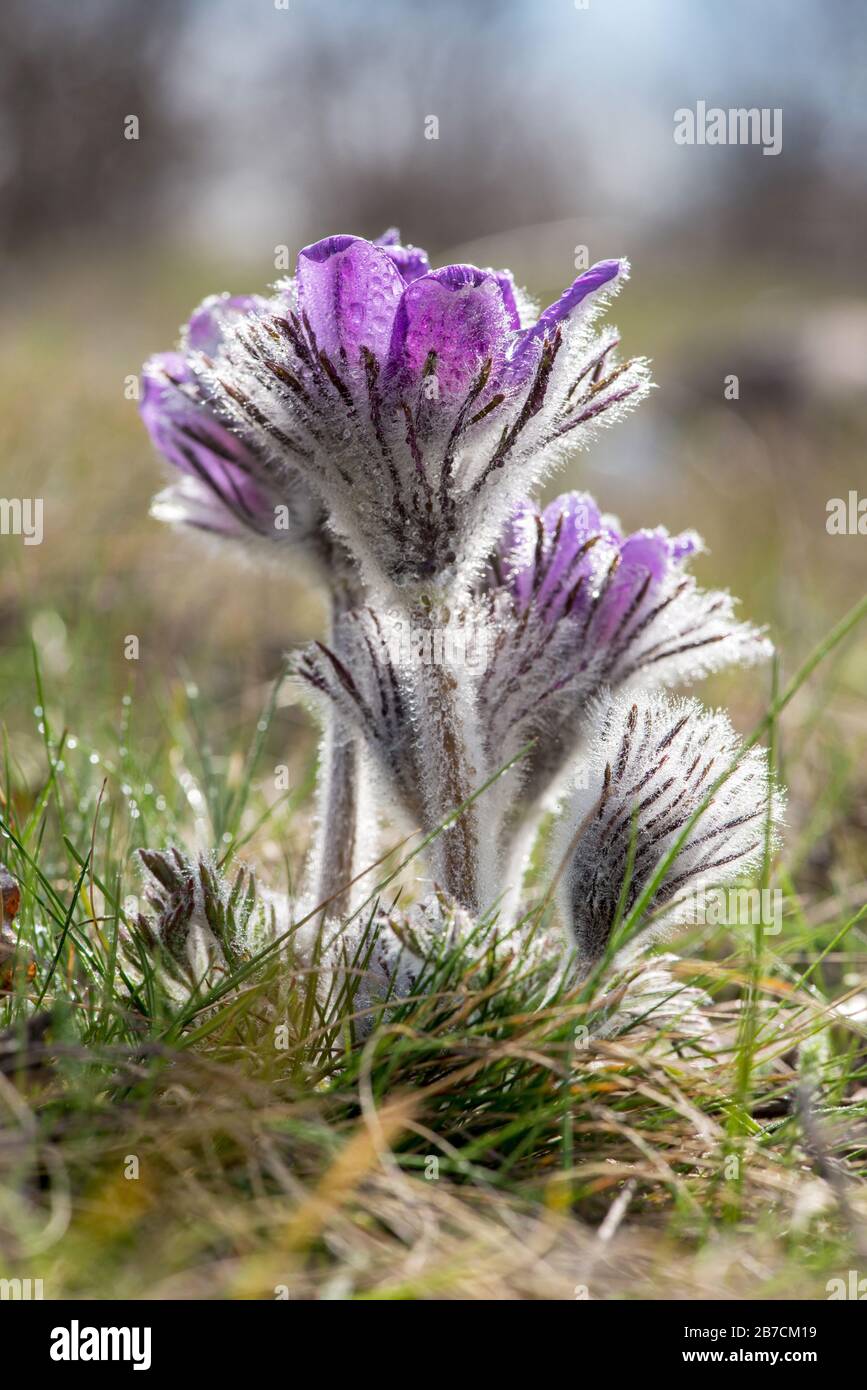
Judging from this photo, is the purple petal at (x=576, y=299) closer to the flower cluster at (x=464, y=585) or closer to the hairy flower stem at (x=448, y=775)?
the flower cluster at (x=464, y=585)

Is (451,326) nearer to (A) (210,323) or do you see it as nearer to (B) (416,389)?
(B) (416,389)

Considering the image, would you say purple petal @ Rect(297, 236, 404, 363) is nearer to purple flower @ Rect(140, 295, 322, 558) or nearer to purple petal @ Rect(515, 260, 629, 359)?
purple petal @ Rect(515, 260, 629, 359)

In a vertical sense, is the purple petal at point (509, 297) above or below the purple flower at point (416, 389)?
above

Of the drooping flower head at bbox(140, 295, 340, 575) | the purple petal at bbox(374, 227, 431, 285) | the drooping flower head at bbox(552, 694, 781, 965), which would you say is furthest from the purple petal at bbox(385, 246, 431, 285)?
the drooping flower head at bbox(552, 694, 781, 965)

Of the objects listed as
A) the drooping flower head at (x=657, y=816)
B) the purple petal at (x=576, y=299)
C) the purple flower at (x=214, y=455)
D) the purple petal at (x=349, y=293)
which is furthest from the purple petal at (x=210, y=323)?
the drooping flower head at (x=657, y=816)

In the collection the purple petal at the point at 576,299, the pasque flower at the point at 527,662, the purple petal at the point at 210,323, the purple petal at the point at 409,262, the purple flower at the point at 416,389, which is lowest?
the pasque flower at the point at 527,662

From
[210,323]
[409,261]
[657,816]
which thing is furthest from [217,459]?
[657,816]

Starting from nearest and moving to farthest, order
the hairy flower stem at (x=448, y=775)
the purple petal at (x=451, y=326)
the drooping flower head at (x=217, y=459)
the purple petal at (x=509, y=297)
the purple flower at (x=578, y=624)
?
the purple petal at (x=451, y=326)
the purple petal at (x=509, y=297)
the hairy flower stem at (x=448, y=775)
the purple flower at (x=578, y=624)
the drooping flower head at (x=217, y=459)

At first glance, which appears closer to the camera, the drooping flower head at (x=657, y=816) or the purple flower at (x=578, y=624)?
the drooping flower head at (x=657, y=816)

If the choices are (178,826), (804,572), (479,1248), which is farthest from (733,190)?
(479,1248)
